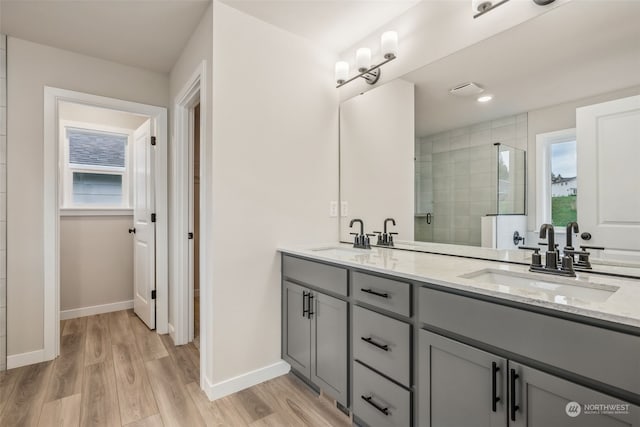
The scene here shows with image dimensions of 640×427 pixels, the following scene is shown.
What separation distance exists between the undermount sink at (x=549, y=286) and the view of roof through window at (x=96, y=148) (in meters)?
3.92

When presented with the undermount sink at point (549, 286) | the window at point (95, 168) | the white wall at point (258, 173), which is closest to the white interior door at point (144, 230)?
the window at point (95, 168)

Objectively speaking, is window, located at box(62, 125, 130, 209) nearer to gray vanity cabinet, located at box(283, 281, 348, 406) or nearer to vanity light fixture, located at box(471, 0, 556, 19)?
gray vanity cabinet, located at box(283, 281, 348, 406)

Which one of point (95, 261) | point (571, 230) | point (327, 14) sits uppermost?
point (327, 14)

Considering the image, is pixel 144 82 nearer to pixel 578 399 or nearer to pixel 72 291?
pixel 72 291

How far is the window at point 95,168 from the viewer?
11.0 feet

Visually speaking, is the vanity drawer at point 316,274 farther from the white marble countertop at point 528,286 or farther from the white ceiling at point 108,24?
the white ceiling at point 108,24

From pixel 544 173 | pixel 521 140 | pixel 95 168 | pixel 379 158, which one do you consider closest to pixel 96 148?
pixel 95 168

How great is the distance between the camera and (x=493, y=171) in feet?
5.30

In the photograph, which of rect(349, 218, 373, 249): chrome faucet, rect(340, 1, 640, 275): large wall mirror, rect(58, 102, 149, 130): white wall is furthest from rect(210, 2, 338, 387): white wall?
rect(58, 102, 149, 130): white wall

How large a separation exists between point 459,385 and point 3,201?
313 cm

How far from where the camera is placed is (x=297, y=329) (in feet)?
6.53

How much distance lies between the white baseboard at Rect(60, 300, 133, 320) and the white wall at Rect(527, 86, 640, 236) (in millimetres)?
3920

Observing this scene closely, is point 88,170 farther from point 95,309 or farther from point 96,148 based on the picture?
point 95,309

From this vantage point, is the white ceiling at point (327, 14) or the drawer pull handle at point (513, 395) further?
the white ceiling at point (327, 14)
